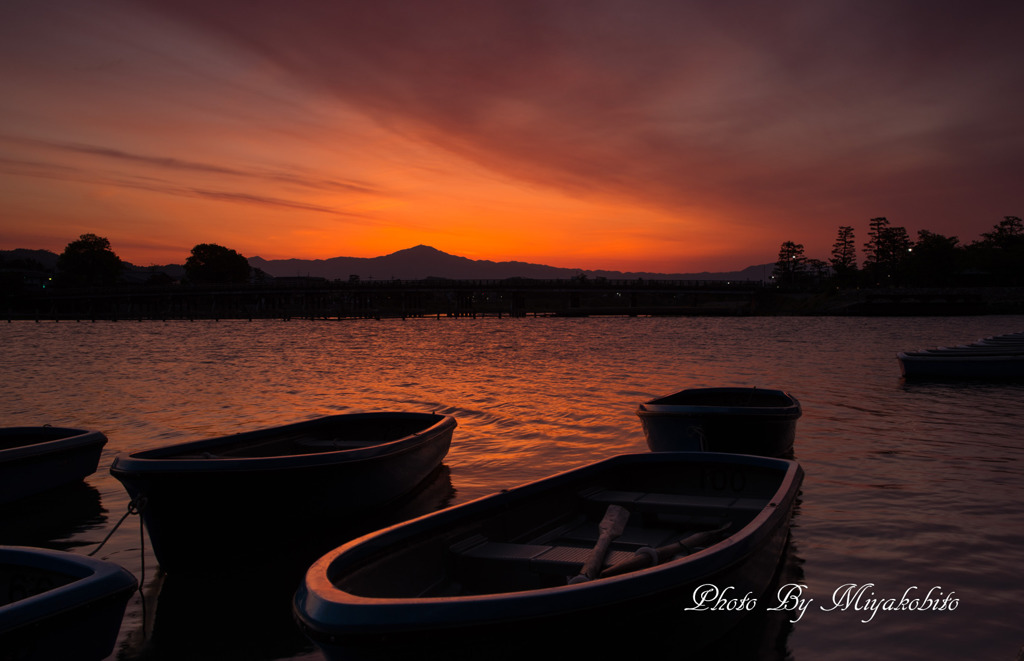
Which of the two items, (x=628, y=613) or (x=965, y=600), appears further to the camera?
(x=965, y=600)

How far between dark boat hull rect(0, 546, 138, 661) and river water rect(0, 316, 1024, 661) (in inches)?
72.6

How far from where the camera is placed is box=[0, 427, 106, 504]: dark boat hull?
10039 mm

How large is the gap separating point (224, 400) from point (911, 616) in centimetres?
2272

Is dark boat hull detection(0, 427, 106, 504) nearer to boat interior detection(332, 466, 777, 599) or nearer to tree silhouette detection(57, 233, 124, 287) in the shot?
boat interior detection(332, 466, 777, 599)

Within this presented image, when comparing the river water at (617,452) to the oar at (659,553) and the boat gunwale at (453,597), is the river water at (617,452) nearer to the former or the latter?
the oar at (659,553)

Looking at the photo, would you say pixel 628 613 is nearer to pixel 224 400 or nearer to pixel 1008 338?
pixel 224 400

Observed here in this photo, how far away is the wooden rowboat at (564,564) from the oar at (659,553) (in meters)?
0.01

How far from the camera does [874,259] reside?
19800 cm

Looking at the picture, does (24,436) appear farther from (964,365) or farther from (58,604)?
(964,365)

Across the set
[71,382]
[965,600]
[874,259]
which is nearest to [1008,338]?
[965,600]

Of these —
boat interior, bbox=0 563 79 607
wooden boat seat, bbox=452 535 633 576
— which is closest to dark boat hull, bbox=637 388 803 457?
wooden boat seat, bbox=452 535 633 576

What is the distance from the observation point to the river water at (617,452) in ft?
21.6

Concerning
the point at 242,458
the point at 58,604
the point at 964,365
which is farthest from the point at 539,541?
the point at 964,365

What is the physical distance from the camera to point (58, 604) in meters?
4.22
